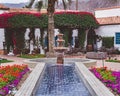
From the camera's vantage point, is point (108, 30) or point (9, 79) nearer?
point (9, 79)

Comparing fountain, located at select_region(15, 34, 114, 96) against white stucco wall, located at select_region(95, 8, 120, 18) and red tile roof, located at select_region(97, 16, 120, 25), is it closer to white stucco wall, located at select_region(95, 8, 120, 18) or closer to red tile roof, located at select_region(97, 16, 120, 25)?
red tile roof, located at select_region(97, 16, 120, 25)

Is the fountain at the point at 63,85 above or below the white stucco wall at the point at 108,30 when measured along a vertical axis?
below

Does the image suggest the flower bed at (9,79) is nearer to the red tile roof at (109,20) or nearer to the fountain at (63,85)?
the fountain at (63,85)

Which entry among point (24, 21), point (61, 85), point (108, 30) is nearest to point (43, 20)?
point (24, 21)

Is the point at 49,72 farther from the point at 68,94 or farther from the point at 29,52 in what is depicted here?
the point at 29,52

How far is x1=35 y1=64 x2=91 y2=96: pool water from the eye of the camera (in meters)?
11.2

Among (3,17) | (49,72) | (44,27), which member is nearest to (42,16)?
(44,27)

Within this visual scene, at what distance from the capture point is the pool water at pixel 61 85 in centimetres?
1122

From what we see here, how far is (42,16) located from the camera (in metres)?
29.0

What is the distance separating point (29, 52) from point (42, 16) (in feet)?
10.2

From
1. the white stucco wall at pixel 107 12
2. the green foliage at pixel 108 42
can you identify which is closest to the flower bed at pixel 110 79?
the green foliage at pixel 108 42

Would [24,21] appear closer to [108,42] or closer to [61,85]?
[108,42]

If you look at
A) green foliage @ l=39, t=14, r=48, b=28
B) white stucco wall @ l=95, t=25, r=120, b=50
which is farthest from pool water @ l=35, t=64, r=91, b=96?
white stucco wall @ l=95, t=25, r=120, b=50

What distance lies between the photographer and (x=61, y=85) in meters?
12.8
